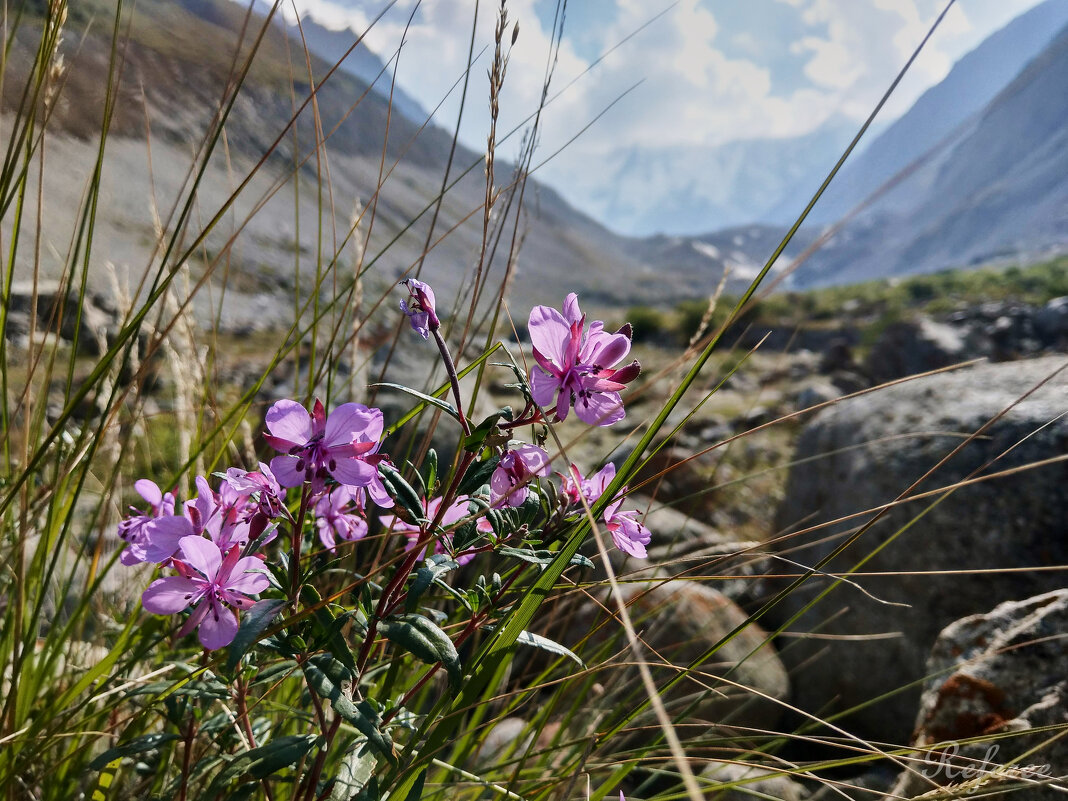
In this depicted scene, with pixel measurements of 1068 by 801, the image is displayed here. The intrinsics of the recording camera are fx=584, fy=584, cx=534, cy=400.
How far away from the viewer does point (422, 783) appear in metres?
0.70

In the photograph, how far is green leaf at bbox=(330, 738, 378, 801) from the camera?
709mm

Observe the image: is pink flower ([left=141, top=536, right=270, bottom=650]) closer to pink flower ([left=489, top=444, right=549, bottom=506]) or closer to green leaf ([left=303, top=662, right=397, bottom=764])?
green leaf ([left=303, top=662, right=397, bottom=764])

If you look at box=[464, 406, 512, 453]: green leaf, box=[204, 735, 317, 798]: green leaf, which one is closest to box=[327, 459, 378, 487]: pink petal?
box=[464, 406, 512, 453]: green leaf

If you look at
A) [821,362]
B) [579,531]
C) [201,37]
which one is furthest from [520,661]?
[821,362]

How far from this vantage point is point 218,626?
0.66 metres

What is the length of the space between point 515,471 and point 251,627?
316 mm

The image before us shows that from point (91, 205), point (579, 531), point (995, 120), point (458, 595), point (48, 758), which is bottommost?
point (48, 758)

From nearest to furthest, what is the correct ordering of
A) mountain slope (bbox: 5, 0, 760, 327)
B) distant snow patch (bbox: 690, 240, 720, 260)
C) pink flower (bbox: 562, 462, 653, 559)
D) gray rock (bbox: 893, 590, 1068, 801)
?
1. pink flower (bbox: 562, 462, 653, 559)
2. gray rock (bbox: 893, 590, 1068, 801)
3. mountain slope (bbox: 5, 0, 760, 327)
4. distant snow patch (bbox: 690, 240, 720, 260)

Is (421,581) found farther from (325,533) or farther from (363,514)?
(325,533)

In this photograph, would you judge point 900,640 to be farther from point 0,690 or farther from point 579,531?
point 0,690

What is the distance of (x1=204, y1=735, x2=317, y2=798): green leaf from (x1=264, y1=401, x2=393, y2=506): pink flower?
11.8 inches

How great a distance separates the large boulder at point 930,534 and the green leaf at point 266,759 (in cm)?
147

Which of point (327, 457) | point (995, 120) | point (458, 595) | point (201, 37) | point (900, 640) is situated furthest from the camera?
point (995, 120)

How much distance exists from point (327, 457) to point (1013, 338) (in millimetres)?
8237
